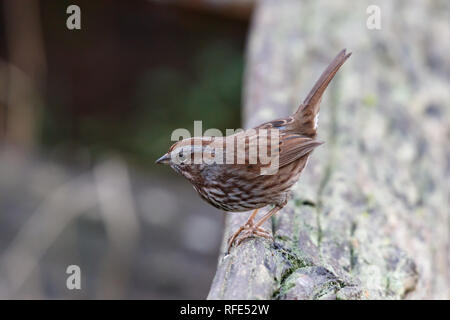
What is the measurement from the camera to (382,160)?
4.11 meters

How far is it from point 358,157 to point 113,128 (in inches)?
185

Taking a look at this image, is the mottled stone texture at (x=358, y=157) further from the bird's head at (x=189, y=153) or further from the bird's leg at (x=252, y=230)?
the bird's head at (x=189, y=153)

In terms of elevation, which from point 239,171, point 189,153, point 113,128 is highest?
point 113,128

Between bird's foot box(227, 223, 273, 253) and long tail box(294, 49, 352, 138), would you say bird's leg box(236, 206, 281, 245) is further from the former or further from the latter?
long tail box(294, 49, 352, 138)

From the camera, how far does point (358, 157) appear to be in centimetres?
408

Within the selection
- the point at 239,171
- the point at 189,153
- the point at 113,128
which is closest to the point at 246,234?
the point at 239,171

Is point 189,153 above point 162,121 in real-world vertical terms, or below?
below

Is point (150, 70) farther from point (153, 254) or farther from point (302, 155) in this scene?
point (302, 155)

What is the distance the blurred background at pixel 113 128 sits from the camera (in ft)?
21.4

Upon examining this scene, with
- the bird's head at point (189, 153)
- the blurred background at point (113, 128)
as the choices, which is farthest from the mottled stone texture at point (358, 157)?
the blurred background at point (113, 128)

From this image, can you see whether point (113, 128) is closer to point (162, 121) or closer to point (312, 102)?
point (162, 121)

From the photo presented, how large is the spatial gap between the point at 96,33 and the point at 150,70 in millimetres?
844
